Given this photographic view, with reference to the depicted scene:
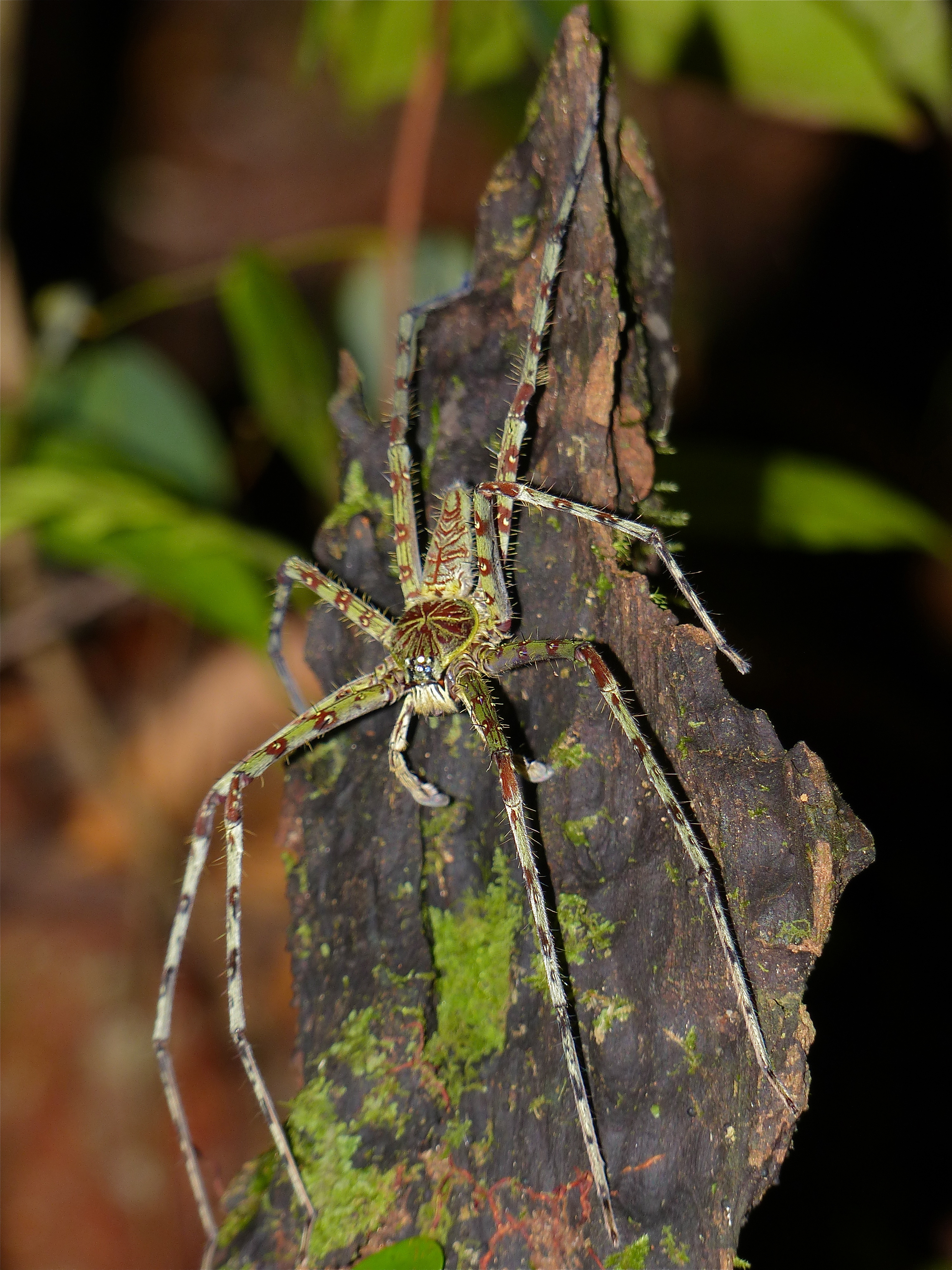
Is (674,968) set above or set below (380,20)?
below

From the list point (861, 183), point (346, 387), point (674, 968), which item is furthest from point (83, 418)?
point (861, 183)

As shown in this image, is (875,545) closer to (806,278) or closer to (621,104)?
(621,104)

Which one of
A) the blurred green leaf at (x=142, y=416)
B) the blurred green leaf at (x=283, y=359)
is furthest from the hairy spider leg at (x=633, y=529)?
the blurred green leaf at (x=142, y=416)

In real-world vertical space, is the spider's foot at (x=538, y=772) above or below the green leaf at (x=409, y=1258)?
above

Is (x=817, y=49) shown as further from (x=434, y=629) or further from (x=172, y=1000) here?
(x=172, y=1000)

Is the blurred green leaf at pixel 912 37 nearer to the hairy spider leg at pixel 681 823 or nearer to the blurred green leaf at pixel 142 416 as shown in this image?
the hairy spider leg at pixel 681 823

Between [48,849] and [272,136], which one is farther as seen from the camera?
[272,136]
